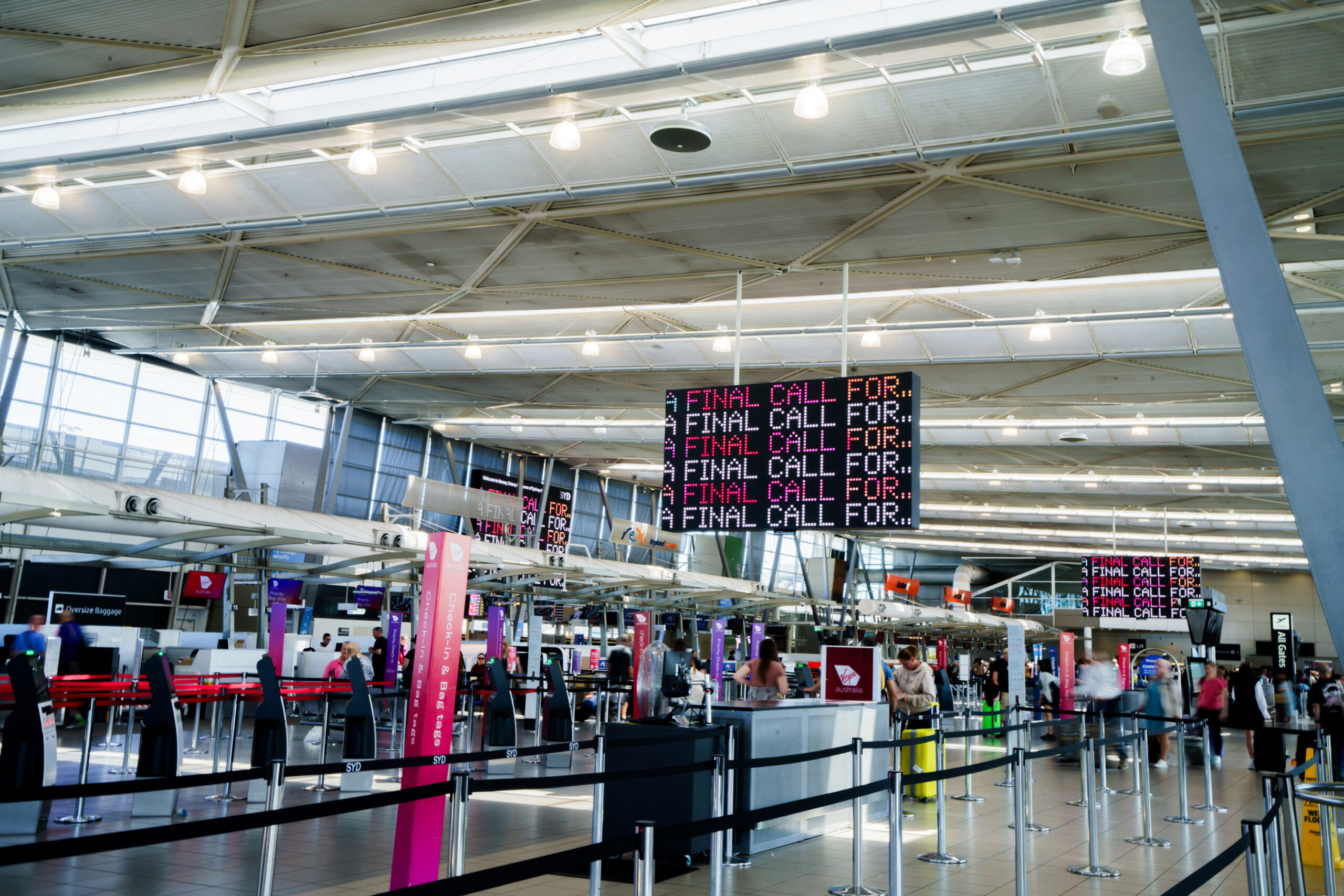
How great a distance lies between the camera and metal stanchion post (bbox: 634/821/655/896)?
4297 millimetres

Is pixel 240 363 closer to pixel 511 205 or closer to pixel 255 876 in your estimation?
pixel 511 205

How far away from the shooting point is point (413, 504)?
24.9 meters

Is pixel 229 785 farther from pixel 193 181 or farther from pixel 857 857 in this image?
pixel 857 857

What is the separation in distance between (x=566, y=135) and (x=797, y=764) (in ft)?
22.7

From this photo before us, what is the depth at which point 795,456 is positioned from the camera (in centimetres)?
1268

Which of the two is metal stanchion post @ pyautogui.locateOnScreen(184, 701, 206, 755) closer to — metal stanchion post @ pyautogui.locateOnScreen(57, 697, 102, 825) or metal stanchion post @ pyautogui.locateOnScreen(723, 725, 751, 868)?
metal stanchion post @ pyautogui.locateOnScreen(57, 697, 102, 825)

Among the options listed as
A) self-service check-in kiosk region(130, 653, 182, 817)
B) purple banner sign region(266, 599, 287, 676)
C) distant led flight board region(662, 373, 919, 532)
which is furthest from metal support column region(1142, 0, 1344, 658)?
purple banner sign region(266, 599, 287, 676)

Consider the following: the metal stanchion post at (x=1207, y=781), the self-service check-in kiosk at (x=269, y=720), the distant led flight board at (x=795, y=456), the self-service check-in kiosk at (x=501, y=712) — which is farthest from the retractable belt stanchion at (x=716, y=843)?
the self-service check-in kiosk at (x=501, y=712)

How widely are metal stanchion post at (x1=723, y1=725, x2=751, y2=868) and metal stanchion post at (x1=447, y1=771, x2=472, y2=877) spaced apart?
10.8 feet

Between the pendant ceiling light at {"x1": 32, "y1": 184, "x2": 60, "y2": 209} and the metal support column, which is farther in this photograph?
the pendant ceiling light at {"x1": 32, "y1": 184, "x2": 60, "y2": 209}

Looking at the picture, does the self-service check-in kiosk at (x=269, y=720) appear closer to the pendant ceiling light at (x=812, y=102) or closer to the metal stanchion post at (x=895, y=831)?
the metal stanchion post at (x=895, y=831)

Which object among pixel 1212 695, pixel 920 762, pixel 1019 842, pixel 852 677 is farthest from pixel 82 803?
pixel 1212 695

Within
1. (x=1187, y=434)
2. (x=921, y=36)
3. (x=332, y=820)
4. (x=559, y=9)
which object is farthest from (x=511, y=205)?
(x=1187, y=434)

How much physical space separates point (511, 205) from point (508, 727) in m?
7.87
